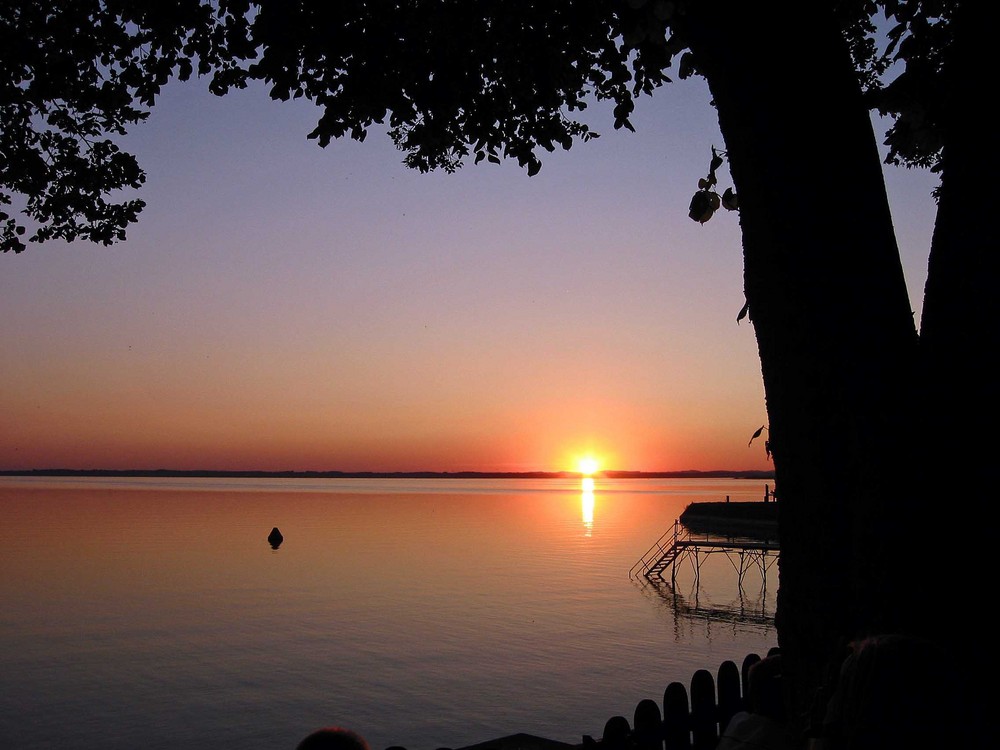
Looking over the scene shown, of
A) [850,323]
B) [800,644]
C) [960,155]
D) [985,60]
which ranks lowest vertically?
[800,644]

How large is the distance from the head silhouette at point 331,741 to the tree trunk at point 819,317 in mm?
1993

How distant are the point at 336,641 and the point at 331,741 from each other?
32656 mm

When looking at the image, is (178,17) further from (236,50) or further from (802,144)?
(802,144)

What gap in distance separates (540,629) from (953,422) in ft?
119

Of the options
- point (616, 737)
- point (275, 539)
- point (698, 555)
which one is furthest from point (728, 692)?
point (275, 539)

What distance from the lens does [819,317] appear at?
3609mm

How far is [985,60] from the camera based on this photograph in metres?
3.49

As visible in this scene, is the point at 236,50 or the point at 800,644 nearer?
the point at 800,644

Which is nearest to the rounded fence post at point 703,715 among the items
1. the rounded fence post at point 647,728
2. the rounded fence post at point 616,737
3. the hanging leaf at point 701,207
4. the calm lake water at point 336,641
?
the rounded fence post at point 647,728

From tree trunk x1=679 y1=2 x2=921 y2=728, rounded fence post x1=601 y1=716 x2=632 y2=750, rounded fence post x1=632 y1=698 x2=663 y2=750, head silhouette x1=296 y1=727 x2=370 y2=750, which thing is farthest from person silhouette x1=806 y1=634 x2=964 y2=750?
rounded fence post x1=632 y1=698 x2=663 y2=750

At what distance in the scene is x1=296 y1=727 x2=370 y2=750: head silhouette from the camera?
366cm

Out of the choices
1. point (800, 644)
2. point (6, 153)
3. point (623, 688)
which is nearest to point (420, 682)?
point (623, 688)

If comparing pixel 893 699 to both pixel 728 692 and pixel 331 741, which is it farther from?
pixel 728 692

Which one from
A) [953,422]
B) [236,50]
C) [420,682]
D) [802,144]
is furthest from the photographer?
[420,682]
